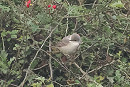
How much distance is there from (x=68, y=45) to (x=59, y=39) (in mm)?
132

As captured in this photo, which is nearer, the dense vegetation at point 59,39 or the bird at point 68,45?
the dense vegetation at point 59,39

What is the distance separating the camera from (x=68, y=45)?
10.9 feet

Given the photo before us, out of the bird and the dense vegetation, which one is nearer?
the dense vegetation

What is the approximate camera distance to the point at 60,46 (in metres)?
3.25

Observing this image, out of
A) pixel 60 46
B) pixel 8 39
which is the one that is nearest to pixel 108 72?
pixel 60 46

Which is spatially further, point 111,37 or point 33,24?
point 111,37

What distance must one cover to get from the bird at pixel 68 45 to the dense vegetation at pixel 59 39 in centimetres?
8

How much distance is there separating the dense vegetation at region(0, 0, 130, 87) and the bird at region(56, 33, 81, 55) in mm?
80

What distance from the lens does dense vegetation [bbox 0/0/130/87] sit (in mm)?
2938

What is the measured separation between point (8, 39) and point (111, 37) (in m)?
1.22

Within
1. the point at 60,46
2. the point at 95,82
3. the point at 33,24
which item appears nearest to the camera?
the point at 95,82

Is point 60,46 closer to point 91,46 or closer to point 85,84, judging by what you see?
point 91,46

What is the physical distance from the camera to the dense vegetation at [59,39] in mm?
2938

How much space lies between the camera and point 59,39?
10.8ft
